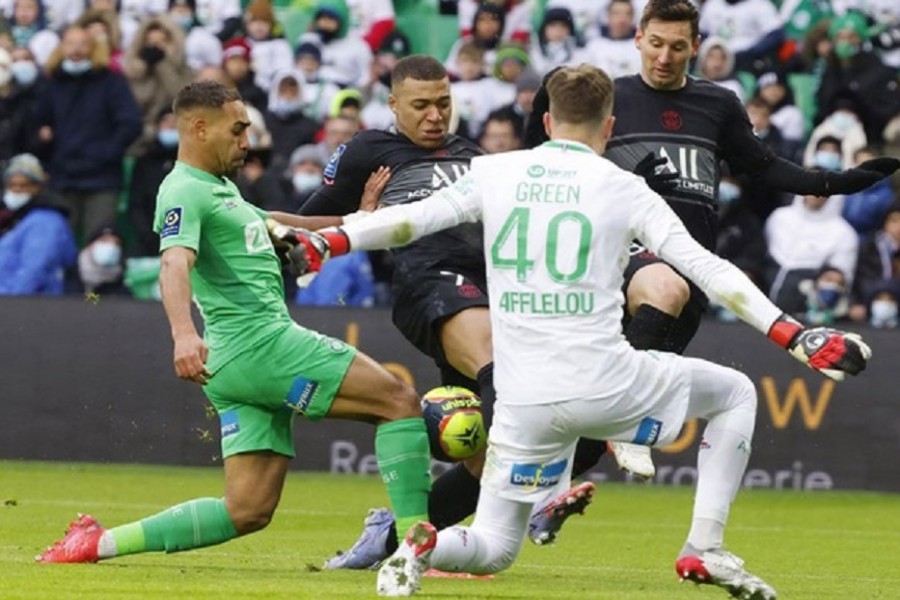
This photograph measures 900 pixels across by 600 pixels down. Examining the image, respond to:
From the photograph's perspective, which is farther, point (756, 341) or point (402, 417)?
point (756, 341)

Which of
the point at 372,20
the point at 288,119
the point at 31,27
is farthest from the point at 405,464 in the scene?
the point at 31,27

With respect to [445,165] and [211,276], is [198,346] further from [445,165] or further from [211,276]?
[445,165]

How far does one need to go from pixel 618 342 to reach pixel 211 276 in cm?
207

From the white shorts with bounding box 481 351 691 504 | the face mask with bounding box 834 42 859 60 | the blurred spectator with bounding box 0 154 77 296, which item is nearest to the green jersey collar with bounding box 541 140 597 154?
the white shorts with bounding box 481 351 691 504

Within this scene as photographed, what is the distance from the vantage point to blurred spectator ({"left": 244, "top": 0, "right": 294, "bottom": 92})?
66.9ft

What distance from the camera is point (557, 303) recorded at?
26.1 ft

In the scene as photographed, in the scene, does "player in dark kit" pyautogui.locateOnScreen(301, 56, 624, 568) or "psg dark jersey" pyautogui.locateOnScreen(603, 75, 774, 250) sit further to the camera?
"psg dark jersey" pyautogui.locateOnScreen(603, 75, 774, 250)

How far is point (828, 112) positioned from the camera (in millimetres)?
19719

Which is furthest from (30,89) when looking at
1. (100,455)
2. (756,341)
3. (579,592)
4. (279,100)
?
(579,592)

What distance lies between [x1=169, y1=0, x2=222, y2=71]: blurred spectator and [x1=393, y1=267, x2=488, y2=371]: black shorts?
1028cm

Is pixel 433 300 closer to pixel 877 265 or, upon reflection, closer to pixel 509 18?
pixel 877 265

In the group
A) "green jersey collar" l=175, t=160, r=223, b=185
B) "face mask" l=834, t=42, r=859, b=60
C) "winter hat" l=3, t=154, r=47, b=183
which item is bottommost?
"winter hat" l=3, t=154, r=47, b=183

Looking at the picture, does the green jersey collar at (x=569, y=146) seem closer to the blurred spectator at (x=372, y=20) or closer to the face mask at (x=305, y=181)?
the face mask at (x=305, y=181)

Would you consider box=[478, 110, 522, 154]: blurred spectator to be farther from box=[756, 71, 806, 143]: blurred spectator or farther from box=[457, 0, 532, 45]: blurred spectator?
box=[756, 71, 806, 143]: blurred spectator
